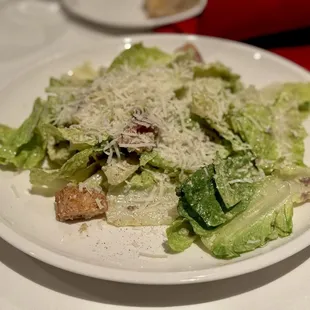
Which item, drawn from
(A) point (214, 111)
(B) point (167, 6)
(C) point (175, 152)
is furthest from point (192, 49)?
(B) point (167, 6)

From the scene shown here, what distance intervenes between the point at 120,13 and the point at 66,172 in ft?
6.49

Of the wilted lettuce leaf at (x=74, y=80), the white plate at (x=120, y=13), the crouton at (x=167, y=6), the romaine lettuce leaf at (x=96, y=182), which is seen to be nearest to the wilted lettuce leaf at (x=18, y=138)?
the wilted lettuce leaf at (x=74, y=80)

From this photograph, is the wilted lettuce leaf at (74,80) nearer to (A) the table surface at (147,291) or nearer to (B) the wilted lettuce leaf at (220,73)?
(B) the wilted lettuce leaf at (220,73)

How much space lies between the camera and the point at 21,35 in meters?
3.64

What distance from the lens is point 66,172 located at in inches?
84.0

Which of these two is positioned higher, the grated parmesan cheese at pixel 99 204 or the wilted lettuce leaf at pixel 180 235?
the grated parmesan cheese at pixel 99 204

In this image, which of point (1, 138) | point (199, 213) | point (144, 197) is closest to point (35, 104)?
point (1, 138)

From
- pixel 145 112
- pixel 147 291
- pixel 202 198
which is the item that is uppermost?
pixel 145 112

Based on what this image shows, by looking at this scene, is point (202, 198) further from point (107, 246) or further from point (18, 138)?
point (18, 138)

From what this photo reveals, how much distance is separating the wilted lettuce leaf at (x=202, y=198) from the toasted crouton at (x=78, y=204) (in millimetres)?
318

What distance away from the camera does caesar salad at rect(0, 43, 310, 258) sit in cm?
192

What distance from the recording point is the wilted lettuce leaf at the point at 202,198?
1876mm

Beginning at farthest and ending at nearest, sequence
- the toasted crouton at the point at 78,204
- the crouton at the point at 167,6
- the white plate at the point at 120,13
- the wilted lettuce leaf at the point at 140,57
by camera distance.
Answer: the crouton at the point at 167,6, the white plate at the point at 120,13, the wilted lettuce leaf at the point at 140,57, the toasted crouton at the point at 78,204

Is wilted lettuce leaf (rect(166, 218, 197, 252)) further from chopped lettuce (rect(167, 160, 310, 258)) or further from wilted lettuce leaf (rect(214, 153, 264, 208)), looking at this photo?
wilted lettuce leaf (rect(214, 153, 264, 208))
